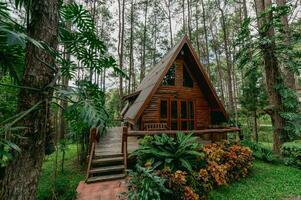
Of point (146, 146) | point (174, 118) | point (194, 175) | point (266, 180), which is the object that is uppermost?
point (174, 118)

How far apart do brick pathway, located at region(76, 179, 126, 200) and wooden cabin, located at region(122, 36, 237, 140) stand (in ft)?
13.6

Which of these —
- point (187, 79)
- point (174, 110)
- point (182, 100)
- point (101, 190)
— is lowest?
point (101, 190)

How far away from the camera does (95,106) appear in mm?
1875

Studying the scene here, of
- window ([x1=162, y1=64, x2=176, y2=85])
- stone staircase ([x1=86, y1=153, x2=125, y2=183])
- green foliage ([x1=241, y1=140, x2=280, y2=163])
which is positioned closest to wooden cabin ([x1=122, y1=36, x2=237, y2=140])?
window ([x1=162, y1=64, x2=176, y2=85])

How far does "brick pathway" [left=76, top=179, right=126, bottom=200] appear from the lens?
13.8 ft

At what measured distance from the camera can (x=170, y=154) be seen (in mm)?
5141

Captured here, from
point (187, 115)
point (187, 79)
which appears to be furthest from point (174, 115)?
point (187, 79)

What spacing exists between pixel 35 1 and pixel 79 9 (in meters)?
1.04

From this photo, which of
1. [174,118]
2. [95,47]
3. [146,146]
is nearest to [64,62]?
[95,47]

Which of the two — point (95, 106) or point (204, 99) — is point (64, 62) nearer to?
point (95, 106)

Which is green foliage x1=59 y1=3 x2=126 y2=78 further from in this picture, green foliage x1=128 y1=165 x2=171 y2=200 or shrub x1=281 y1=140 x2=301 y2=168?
shrub x1=281 y1=140 x2=301 y2=168

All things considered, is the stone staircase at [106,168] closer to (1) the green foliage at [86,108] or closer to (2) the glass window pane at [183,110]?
(1) the green foliage at [86,108]

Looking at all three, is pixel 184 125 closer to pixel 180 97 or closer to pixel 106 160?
pixel 180 97

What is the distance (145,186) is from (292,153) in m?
6.75
